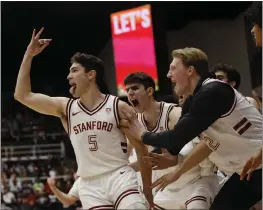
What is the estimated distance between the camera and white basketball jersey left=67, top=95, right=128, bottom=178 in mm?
4338

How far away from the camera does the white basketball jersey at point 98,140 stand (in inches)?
171

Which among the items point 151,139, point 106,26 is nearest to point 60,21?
point 106,26

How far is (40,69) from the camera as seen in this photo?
20.8 meters

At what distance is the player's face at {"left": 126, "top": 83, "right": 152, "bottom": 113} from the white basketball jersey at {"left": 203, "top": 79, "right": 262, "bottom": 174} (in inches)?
49.6

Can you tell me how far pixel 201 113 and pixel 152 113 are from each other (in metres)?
1.65

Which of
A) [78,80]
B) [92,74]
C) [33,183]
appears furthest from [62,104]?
[33,183]

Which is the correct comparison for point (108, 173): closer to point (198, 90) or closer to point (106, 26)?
point (198, 90)

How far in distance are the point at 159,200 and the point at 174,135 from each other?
Result: 1.77 m

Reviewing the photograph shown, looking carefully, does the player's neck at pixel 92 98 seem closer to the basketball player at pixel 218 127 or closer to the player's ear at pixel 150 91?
the basketball player at pixel 218 127

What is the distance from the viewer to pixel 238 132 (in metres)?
3.71

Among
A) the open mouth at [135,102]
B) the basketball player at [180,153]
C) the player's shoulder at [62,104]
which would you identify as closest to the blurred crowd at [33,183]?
the basketball player at [180,153]

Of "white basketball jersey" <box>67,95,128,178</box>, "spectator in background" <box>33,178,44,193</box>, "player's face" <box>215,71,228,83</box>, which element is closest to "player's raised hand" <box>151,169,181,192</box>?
"white basketball jersey" <box>67,95,128,178</box>

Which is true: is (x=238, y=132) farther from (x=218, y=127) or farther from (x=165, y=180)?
(x=165, y=180)

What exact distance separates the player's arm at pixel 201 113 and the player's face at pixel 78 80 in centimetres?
115
